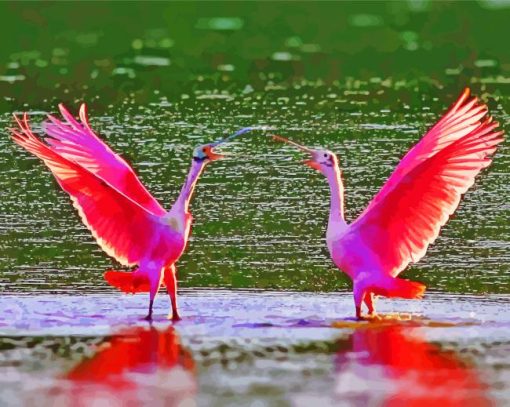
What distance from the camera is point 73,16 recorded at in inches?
1967

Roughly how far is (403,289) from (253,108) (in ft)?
47.5

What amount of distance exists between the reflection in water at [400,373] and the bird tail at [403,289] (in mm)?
417

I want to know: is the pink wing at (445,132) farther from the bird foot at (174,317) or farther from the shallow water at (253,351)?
the bird foot at (174,317)

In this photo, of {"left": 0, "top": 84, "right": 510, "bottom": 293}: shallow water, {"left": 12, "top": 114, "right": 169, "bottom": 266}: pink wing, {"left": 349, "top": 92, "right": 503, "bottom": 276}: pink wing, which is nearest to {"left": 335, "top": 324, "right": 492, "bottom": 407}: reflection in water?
{"left": 349, "top": 92, "right": 503, "bottom": 276}: pink wing

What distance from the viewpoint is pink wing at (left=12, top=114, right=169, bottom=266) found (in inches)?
591

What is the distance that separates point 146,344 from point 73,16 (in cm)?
3649

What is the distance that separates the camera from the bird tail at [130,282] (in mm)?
15441

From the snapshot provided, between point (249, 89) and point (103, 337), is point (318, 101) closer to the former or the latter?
point (249, 89)

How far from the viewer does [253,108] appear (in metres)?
29.5

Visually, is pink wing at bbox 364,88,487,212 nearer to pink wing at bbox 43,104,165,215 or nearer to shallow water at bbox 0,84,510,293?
shallow water at bbox 0,84,510,293

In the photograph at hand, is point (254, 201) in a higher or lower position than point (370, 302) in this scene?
higher

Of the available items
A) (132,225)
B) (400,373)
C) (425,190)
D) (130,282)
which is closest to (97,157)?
(132,225)

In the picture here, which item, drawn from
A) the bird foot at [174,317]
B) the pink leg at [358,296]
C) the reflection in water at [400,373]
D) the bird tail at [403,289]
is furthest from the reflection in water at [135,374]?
the bird tail at [403,289]

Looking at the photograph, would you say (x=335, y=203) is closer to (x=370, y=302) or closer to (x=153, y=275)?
(x=370, y=302)
